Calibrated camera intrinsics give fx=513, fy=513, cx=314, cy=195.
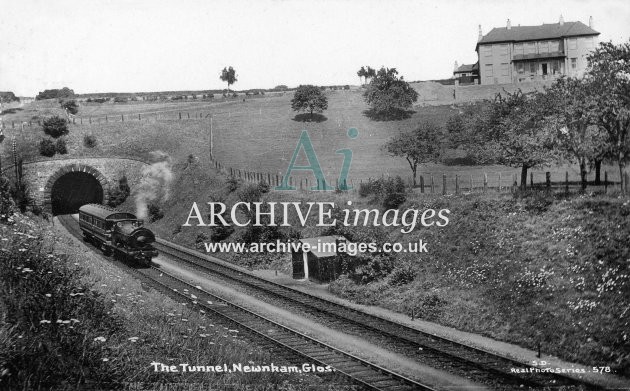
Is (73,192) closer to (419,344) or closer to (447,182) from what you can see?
(447,182)

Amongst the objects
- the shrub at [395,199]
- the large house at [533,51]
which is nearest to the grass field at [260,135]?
the shrub at [395,199]

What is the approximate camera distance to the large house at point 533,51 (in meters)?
56.3

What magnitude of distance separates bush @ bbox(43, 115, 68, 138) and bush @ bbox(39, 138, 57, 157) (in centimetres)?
298

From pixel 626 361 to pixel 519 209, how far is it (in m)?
11.7

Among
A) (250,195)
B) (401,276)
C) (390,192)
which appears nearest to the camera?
(401,276)

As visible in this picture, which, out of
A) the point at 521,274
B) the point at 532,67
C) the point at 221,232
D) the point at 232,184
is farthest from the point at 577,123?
the point at 532,67

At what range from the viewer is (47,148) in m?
53.8

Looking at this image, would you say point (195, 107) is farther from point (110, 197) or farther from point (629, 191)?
point (629, 191)

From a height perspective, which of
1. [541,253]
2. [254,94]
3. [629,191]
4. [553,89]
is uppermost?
[254,94]

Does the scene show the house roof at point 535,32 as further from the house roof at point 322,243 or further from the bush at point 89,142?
the bush at point 89,142

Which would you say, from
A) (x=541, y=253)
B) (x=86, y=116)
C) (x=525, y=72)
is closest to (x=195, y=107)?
(x=86, y=116)

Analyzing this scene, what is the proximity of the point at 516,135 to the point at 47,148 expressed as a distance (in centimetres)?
4630

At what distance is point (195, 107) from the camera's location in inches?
2712

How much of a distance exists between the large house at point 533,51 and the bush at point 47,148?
52.8 m
